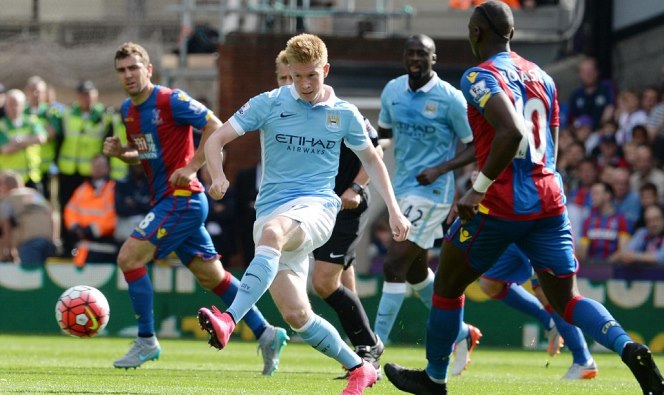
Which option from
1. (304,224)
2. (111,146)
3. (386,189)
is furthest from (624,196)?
(304,224)

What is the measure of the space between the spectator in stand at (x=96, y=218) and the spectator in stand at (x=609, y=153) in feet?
22.1

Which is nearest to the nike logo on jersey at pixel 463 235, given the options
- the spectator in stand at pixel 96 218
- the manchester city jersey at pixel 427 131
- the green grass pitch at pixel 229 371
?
the green grass pitch at pixel 229 371

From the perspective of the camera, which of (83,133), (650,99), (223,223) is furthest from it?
(83,133)

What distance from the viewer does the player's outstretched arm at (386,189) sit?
25.9 ft

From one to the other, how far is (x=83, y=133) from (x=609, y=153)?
291 inches

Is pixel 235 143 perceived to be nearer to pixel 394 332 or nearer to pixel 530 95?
pixel 394 332

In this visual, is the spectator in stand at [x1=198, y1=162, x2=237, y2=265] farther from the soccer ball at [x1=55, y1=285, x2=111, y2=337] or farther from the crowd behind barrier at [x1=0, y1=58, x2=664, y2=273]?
the soccer ball at [x1=55, y1=285, x2=111, y2=337]

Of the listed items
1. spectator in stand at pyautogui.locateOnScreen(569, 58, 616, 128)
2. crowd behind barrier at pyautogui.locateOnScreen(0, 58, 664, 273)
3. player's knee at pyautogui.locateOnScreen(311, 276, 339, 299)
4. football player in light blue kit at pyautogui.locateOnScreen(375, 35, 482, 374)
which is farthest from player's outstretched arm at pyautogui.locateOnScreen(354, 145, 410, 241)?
Answer: spectator in stand at pyautogui.locateOnScreen(569, 58, 616, 128)

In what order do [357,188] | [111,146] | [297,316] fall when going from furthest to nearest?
[111,146], [357,188], [297,316]

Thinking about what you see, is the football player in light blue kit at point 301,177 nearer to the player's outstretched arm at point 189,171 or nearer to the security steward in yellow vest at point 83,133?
the player's outstretched arm at point 189,171

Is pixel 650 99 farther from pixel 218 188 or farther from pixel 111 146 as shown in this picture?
pixel 218 188

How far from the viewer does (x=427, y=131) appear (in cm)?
1110

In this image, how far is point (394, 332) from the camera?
51.2 ft

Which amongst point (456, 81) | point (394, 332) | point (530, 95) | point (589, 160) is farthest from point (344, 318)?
point (456, 81)
